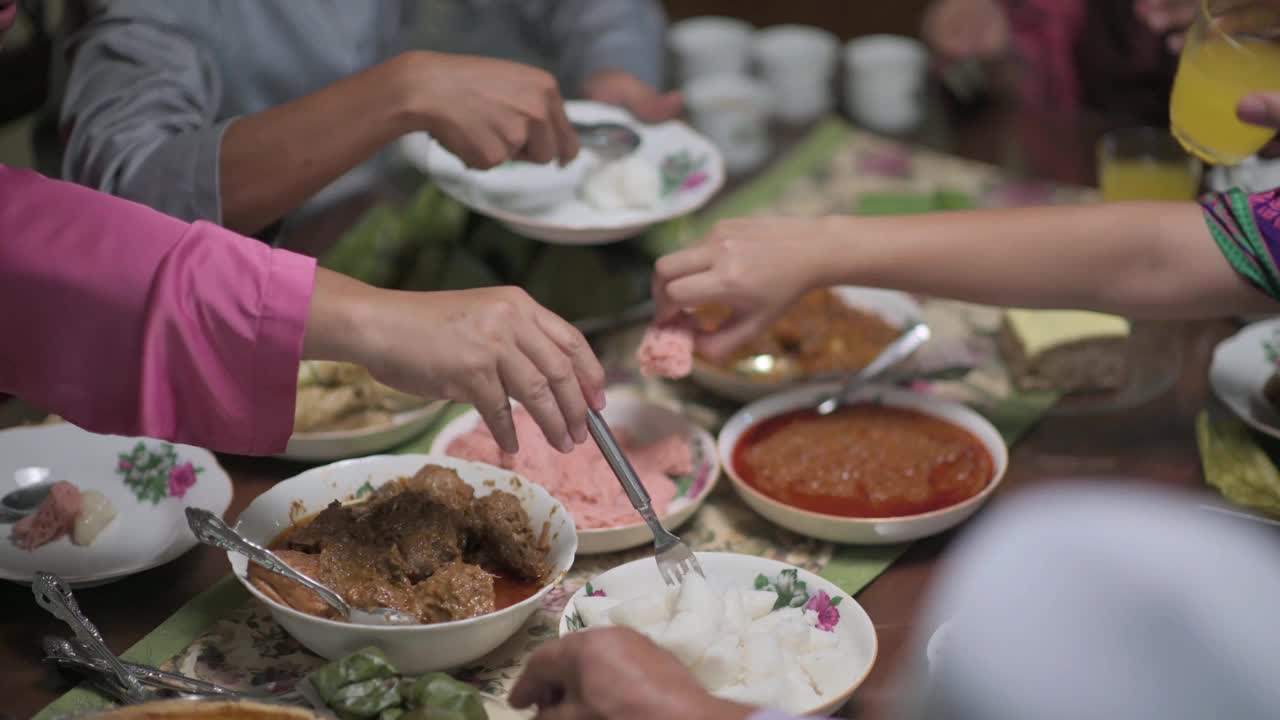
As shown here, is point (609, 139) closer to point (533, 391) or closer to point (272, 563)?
point (533, 391)

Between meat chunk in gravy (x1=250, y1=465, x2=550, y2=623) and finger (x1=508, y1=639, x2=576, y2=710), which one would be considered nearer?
finger (x1=508, y1=639, x2=576, y2=710)

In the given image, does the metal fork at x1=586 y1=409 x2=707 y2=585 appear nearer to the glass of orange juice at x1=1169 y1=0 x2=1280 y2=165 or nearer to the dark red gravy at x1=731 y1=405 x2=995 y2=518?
the dark red gravy at x1=731 y1=405 x2=995 y2=518

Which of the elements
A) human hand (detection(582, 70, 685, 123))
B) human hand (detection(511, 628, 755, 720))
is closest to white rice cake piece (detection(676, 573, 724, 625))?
human hand (detection(511, 628, 755, 720))

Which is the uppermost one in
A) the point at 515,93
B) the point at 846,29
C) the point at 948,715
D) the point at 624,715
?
the point at 948,715

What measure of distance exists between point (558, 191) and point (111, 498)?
0.90m

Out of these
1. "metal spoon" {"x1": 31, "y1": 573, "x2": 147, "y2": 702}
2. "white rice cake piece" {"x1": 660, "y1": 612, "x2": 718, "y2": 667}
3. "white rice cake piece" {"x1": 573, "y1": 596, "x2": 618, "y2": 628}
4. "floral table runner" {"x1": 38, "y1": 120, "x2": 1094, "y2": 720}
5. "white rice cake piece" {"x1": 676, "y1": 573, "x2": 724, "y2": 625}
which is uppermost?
"white rice cake piece" {"x1": 660, "y1": 612, "x2": 718, "y2": 667}

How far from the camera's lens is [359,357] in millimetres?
1332

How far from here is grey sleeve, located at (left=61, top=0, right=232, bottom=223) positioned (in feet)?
6.42

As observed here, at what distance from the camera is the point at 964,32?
3.07 meters

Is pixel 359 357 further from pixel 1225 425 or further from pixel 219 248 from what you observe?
pixel 1225 425

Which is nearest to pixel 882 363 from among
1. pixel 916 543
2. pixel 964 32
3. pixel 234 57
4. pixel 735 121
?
pixel 916 543

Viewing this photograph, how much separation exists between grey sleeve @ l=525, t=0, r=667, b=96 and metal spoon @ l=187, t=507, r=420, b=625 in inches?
64.4

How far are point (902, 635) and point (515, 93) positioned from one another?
103cm

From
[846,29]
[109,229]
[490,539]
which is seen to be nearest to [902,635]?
[490,539]
